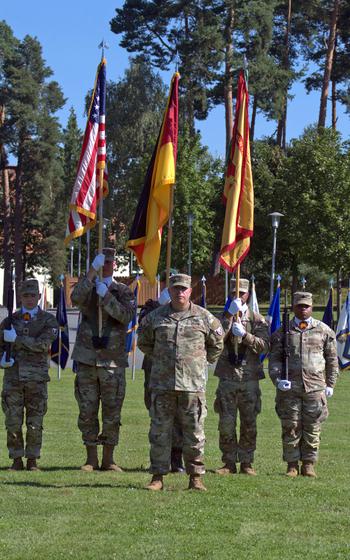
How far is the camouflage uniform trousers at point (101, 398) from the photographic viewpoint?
10.7 m

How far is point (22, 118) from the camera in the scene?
62312mm

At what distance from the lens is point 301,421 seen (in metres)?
10.9

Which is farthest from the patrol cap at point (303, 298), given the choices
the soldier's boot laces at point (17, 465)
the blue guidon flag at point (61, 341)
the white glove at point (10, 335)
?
the blue guidon flag at point (61, 341)

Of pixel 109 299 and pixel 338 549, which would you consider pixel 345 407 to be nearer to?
pixel 109 299

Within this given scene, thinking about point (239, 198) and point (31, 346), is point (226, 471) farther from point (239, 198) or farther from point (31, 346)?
point (239, 198)

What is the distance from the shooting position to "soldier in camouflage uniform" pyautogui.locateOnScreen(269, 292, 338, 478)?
10.8 m

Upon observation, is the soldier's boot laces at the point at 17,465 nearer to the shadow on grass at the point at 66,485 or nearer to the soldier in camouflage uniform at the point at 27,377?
the soldier in camouflage uniform at the point at 27,377

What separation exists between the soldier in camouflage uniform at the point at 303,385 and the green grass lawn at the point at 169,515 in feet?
1.10

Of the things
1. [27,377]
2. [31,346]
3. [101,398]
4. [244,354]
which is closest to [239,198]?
[244,354]

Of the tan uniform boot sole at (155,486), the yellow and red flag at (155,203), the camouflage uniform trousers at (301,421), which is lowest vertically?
the tan uniform boot sole at (155,486)

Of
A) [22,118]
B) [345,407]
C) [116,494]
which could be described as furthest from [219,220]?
[116,494]

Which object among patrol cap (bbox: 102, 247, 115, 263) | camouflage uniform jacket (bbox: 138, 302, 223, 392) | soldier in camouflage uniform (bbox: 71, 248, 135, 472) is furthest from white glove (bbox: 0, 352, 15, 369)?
camouflage uniform jacket (bbox: 138, 302, 223, 392)

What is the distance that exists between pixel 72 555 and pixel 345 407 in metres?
14.3

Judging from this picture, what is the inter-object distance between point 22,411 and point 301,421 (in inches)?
121
